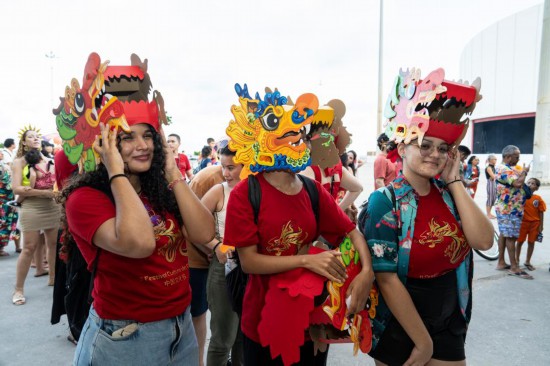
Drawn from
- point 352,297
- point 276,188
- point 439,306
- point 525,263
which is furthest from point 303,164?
point 525,263

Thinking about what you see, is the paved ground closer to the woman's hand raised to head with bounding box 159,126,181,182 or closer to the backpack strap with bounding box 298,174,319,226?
the backpack strap with bounding box 298,174,319,226

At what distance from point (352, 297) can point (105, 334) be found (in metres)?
1.11

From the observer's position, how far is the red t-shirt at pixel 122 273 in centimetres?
156

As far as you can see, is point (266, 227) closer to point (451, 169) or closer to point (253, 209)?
point (253, 209)

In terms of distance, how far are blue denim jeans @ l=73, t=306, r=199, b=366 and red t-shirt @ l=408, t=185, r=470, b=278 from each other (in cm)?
119

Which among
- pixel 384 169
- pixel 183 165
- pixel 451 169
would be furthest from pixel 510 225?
pixel 183 165

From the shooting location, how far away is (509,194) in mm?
5559

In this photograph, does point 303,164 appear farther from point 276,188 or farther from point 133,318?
point 133,318

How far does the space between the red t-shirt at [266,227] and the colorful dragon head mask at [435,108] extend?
0.60 m

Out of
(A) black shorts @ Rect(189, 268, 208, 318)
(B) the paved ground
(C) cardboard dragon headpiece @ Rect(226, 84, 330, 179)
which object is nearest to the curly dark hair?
(C) cardboard dragon headpiece @ Rect(226, 84, 330, 179)

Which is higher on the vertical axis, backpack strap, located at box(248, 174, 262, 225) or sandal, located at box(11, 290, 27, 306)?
backpack strap, located at box(248, 174, 262, 225)

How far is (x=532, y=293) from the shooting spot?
4.69m

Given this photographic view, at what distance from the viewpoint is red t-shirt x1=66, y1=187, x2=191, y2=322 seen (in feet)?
5.13

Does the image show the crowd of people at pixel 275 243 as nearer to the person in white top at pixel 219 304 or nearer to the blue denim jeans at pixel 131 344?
the blue denim jeans at pixel 131 344
